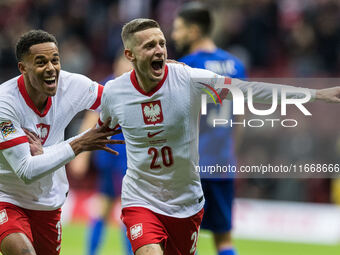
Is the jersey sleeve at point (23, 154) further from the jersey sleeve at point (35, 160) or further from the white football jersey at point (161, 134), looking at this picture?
the white football jersey at point (161, 134)

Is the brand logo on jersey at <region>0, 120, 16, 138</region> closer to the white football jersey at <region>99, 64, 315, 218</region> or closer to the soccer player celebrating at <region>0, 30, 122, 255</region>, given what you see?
the soccer player celebrating at <region>0, 30, 122, 255</region>

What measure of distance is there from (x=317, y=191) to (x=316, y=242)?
876 millimetres

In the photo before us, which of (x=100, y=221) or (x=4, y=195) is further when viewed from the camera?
(x=100, y=221)

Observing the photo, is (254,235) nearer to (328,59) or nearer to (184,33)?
(328,59)

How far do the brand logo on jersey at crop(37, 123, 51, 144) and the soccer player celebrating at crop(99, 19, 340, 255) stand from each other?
1.41 ft

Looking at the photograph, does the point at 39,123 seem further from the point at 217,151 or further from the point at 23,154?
the point at 217,151

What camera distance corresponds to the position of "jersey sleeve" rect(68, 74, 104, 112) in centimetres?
550

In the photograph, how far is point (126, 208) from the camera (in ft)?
17.0

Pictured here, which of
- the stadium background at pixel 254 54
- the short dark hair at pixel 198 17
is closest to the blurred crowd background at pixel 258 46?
the stadium background at pixel 254 54

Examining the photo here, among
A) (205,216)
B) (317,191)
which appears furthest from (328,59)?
(205,216)

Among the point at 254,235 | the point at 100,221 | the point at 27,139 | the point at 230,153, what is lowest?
the point at 254,235

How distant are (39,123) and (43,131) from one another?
0.24 feet

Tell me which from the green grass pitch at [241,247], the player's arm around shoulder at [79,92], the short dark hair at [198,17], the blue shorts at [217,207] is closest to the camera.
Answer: the player's arm around shoulder at [79,92]

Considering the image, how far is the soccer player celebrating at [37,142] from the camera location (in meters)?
5.05
